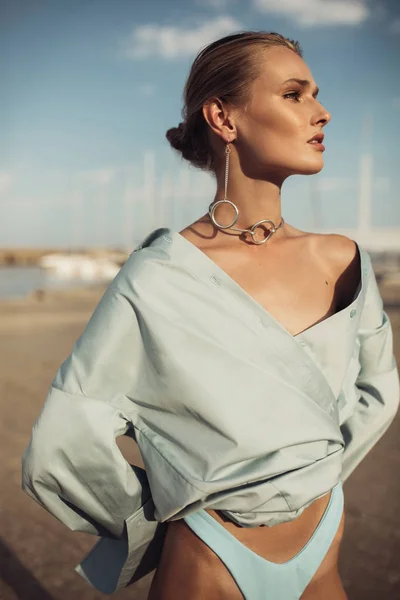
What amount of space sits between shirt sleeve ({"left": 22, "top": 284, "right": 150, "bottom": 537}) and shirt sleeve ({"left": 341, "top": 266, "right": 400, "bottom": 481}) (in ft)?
1.94

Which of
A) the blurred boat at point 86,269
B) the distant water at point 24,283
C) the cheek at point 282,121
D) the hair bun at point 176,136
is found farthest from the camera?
the blurred boat at point 86,269

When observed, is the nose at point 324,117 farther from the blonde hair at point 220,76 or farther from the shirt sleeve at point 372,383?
the shirt sleeve at point 372,383

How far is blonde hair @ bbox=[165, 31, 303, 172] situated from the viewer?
158 cm

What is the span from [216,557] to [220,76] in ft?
3.73

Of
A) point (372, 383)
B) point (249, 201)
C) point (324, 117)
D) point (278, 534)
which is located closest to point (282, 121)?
point (324, 117)

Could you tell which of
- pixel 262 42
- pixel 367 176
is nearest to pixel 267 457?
pixel 262 42

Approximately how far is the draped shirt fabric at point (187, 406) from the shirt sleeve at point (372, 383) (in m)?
0.17

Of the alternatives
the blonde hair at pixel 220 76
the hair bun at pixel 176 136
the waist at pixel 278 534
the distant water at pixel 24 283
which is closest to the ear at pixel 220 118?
the blonde hair at pixel 220 76

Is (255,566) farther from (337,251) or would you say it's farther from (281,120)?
(281,120)

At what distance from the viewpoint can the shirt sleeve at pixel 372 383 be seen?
1.62 meters

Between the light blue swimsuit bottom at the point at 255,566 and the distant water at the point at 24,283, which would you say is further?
the distant water at the point at 24,283

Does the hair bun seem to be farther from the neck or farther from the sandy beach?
the sandy beach

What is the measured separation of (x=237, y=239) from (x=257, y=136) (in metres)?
0.26

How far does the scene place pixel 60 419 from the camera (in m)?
1.36
